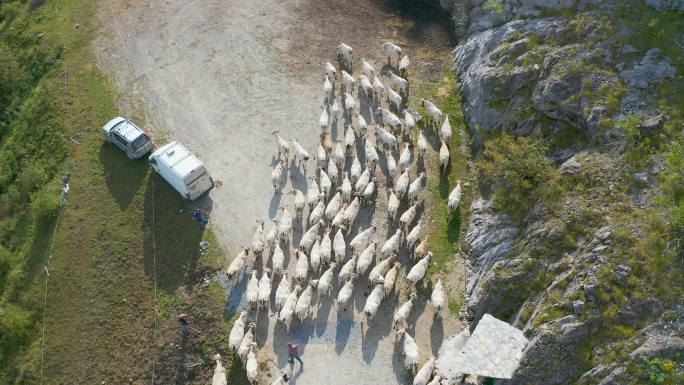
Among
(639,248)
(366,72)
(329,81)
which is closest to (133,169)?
(329,81)

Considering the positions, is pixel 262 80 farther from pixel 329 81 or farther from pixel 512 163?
pixel 512 163

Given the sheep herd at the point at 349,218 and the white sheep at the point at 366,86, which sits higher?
the white sheep at the point at 366,86

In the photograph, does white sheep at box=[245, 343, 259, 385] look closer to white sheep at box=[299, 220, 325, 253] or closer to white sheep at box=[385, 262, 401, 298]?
white sheep at box=[299, 220, 325, 253]

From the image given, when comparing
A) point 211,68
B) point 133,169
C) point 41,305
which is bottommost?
point 41,305

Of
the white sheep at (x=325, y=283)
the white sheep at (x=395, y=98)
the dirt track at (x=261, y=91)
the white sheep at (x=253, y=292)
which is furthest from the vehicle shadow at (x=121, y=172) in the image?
the white sheep at (x=395, y=98)

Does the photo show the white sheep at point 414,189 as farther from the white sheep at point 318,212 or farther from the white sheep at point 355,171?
the white sheep at point 318,212

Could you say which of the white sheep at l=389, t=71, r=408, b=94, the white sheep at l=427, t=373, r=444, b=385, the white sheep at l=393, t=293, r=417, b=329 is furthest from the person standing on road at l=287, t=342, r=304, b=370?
the white sheep at l=389, t=71, r=408, b=94
